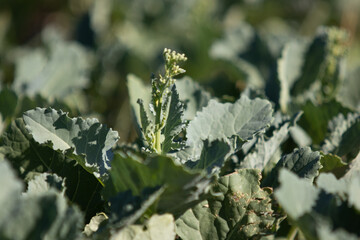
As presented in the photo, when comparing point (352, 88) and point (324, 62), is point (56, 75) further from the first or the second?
point (352, 88)

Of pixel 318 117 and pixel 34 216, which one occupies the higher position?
pixel 318 117

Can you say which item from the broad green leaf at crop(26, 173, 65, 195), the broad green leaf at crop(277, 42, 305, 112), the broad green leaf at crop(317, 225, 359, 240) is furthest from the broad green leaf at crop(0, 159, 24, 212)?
the broad green leaf at crop(277, 42, 305, 112)

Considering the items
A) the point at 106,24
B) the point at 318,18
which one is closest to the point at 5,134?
the point at 106,24

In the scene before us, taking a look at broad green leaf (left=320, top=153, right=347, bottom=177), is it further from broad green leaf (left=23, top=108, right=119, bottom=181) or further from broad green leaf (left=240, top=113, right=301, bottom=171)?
broad green leaf (left=23, top=108, right=119, bottom=181)

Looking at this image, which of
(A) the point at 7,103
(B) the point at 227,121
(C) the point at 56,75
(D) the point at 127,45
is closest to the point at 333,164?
(B) the point at 227,121

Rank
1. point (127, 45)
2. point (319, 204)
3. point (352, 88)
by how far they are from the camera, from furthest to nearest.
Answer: point (127, 45)
point (352, 88)
point (319, 204)

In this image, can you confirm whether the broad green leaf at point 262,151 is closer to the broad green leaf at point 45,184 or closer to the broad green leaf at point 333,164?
the broad green leaf at point 333,164
